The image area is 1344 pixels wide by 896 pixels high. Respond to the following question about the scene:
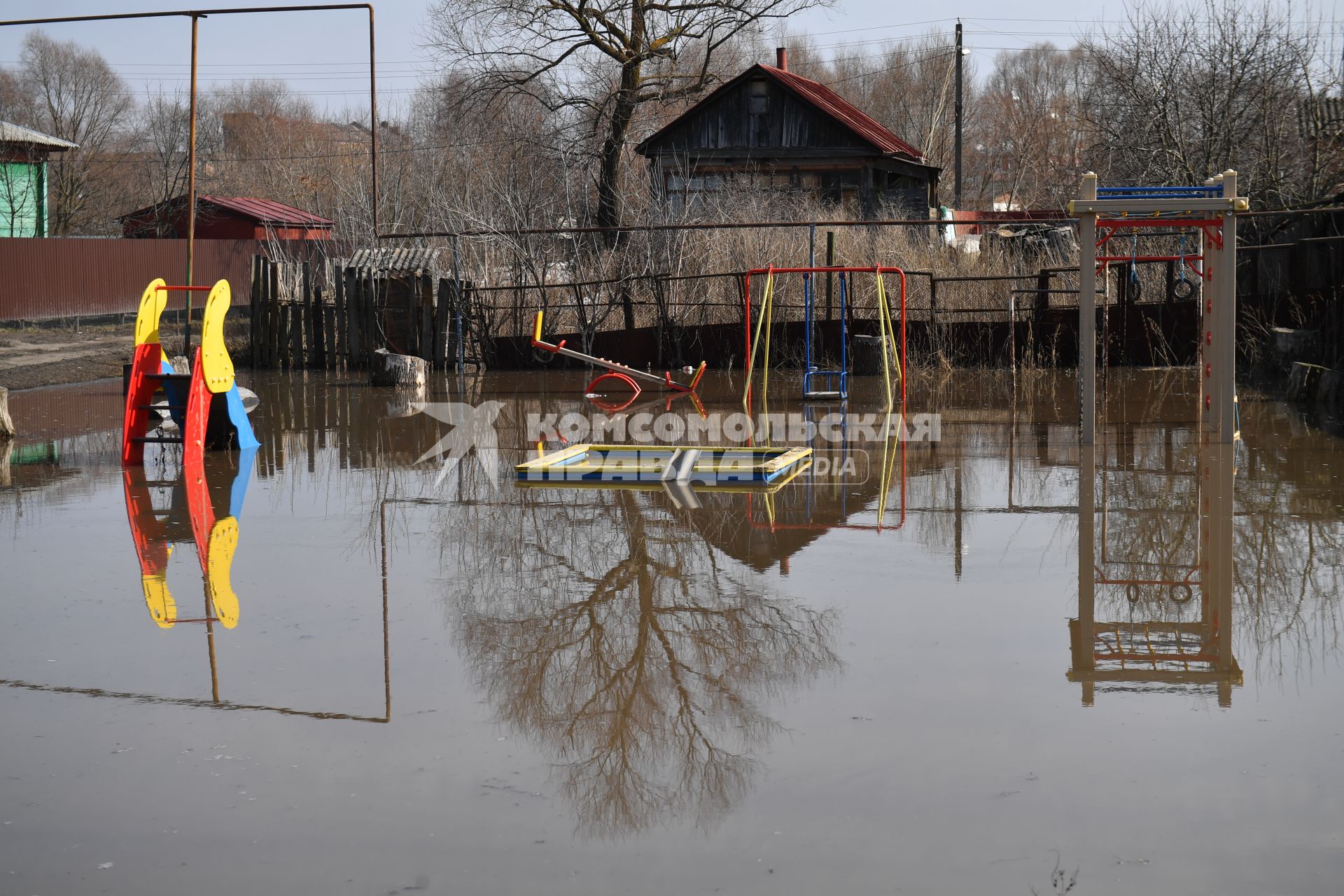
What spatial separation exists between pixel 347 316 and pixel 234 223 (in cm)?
2588

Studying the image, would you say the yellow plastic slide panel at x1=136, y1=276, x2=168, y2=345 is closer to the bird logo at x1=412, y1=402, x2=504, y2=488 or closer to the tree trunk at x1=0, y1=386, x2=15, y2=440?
the tree trunk at x1=0, y1=386, x2=15, y2=440

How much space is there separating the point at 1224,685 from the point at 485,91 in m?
28.1

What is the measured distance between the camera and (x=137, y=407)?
10.2 meters

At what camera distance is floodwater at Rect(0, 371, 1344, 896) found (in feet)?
11.3

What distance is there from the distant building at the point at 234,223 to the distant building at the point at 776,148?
42.4 feet

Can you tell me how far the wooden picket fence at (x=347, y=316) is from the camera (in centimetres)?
1814

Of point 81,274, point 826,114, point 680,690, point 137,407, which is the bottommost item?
point 680,690

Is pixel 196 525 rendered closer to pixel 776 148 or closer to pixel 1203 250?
pixel 1203 250

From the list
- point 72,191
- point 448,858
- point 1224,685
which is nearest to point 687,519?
point 1224,685

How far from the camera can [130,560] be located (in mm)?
6824

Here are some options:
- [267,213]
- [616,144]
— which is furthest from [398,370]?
[267,213]

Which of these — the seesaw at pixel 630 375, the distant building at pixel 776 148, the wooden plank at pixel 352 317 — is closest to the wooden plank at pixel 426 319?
the wooden plank at pixel 352 317

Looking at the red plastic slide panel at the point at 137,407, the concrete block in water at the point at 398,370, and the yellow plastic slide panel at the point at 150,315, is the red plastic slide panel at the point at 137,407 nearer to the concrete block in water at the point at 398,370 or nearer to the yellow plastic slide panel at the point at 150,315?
the yellow plastic slide panel at the point at 150,315

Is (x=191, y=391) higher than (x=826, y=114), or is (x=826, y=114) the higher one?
(x=826, y=114)
